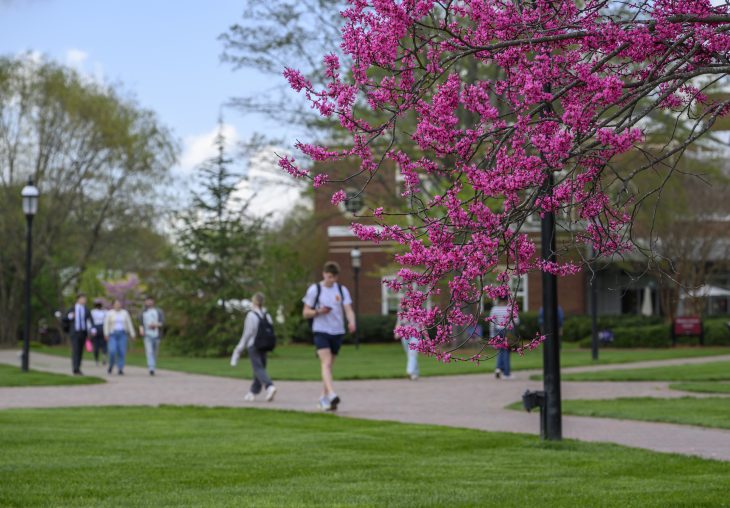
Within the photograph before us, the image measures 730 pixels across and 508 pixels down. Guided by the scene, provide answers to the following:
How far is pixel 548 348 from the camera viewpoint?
1192cm

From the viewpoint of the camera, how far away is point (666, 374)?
25297mm

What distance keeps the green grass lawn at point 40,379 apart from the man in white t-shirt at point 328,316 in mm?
9579

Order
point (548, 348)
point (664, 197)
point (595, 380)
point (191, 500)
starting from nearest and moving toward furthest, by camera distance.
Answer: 1. point (191, 500)
2. point (548, 348)
3. point (595, 380)
4. point (664, 197)

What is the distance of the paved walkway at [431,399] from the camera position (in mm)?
13023

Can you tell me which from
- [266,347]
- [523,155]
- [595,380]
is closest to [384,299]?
[595,380]

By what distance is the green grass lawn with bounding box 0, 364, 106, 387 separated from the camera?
24.7 meters

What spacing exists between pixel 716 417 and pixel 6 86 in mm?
44763

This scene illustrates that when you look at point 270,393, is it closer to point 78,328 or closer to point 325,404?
point 325,404

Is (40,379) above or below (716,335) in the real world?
below

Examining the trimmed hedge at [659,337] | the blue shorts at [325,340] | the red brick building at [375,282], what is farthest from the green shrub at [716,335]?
the blue shorts at [325,340]

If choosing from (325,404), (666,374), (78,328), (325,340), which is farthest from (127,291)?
(325,404)

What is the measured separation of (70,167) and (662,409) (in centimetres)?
4236

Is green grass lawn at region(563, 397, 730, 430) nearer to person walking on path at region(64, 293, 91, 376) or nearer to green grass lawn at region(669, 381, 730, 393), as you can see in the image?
green grass lawn at region(669, 381, 730, 393)

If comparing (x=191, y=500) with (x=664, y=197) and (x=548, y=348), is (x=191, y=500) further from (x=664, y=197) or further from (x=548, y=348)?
(x=664, y=197)
